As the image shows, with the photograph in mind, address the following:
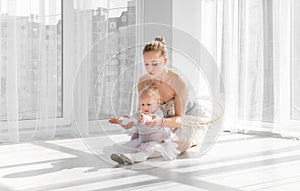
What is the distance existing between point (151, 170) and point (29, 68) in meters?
1.38

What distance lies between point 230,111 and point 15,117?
1.54 metres

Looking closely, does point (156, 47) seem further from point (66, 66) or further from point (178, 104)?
point (66, 66)

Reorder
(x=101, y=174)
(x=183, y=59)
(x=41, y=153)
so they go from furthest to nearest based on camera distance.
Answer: (x=41, y=153) < (x=183, y=59) < (x=101, y=174)

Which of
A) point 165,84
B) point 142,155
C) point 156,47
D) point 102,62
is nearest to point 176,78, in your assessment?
point 165,84

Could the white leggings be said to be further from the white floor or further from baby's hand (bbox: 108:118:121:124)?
baby's hand (bbox: 108:118:121:124)

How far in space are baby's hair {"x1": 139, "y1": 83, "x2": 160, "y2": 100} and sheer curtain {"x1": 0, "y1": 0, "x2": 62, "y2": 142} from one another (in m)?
1.13

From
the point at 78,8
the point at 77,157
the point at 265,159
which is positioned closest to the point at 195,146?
the point at 265,159

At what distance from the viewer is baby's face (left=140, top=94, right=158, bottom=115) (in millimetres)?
2631

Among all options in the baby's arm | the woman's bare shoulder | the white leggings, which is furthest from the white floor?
the woman's bare shoulder

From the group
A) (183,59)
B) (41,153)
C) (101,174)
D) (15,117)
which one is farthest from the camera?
(15,117)

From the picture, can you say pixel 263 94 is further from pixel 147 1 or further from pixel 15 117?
pixel 15 117

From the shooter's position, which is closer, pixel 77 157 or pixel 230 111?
pixel 77 157

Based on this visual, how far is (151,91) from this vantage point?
2658mm

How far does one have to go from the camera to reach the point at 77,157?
9.57ft
